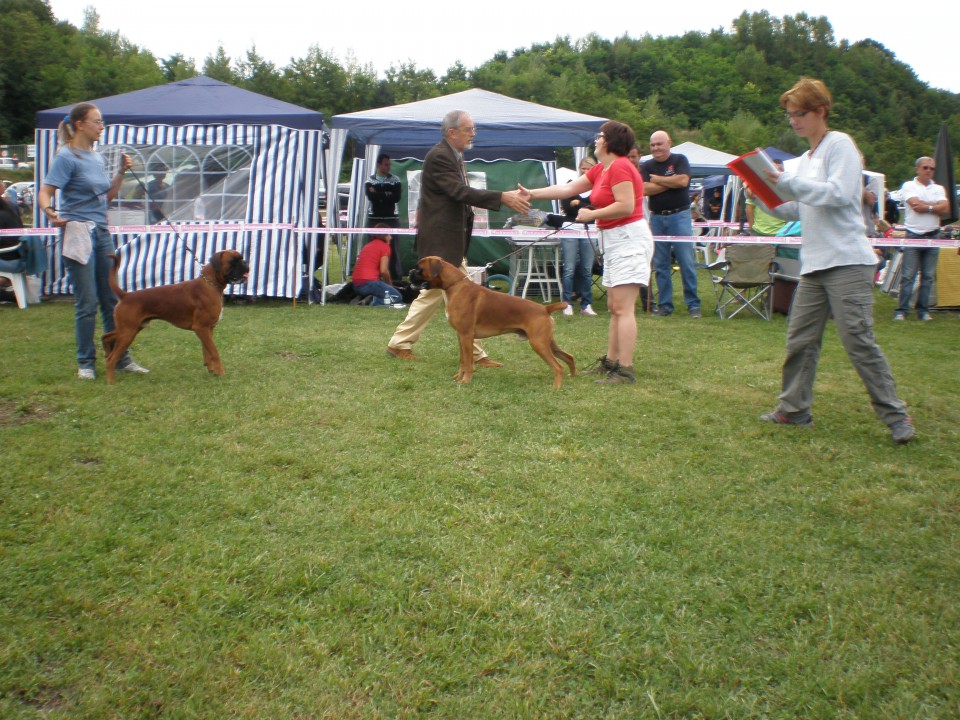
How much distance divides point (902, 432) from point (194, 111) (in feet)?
33.5

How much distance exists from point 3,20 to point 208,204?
51.6 metres

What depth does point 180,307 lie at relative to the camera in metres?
5.82

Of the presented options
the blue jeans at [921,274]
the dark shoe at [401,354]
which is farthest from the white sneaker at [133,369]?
the blue jeans at [921,274]

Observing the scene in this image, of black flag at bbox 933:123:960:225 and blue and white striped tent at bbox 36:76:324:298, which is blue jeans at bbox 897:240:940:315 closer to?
black flag at bbox 933:123:960:225

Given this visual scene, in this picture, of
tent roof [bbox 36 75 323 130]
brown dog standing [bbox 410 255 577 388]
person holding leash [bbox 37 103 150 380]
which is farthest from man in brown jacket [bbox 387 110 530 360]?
tent roof [bbox 36 75 323 130]

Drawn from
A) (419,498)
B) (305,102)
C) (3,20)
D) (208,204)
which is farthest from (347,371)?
(3,20)

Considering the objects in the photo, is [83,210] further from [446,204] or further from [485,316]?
[485,316]

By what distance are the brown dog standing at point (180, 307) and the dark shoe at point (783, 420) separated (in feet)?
13.5

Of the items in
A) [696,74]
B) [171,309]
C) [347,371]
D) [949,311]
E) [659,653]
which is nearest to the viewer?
[659,653]

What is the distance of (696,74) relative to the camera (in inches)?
2857

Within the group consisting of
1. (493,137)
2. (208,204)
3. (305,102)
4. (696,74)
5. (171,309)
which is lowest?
(171,309)

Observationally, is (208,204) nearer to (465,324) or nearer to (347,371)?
(347,371)

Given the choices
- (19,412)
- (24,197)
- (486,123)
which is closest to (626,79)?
(24,197)

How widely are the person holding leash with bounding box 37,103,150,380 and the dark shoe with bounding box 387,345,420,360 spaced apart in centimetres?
238
